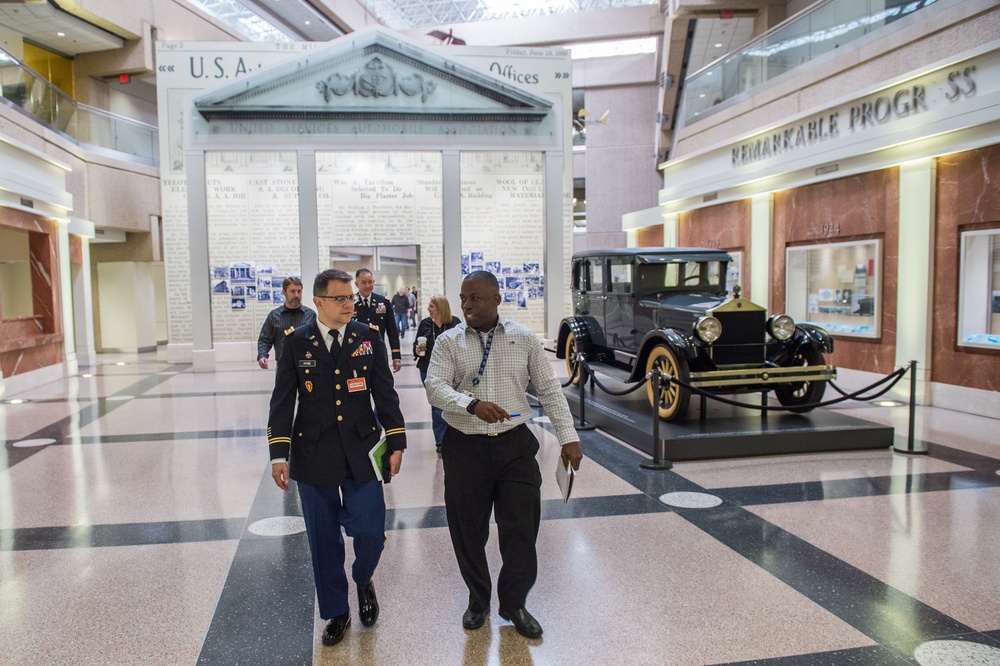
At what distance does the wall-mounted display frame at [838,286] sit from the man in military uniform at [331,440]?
8.21 meters

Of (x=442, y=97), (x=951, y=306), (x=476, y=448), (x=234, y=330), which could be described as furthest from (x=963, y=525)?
(x=234, y=330)

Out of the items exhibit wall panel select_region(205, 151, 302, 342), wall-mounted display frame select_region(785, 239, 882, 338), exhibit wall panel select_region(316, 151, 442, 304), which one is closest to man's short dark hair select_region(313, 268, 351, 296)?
wall-mounted display frame select_region(785, 239, 882, 338)

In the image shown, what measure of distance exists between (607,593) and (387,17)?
29040 mm

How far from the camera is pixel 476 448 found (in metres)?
2.88

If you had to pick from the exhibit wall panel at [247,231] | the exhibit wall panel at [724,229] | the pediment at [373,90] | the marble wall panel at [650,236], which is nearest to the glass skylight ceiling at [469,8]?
the marble wall panel at [650,236]

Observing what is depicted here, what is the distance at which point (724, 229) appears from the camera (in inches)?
480

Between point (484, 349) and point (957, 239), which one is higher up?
point (957, 239)

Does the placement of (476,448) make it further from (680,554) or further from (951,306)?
(951,306)

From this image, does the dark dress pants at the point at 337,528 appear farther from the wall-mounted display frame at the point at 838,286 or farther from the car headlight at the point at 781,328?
the wall-mounted display frame at the point at 838,286

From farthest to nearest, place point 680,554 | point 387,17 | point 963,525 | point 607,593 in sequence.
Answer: point 387,17 → point 963,525 → point 680,554 → point 607,593

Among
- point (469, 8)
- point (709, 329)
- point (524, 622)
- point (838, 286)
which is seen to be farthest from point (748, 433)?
point (469, 8)

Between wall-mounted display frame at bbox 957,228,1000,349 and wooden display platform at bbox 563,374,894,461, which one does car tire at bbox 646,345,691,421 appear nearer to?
wooden display platform at bbox 563,374,894,461

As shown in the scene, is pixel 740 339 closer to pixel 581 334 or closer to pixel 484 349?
pixel 581 334

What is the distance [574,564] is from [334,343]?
1.81 m
